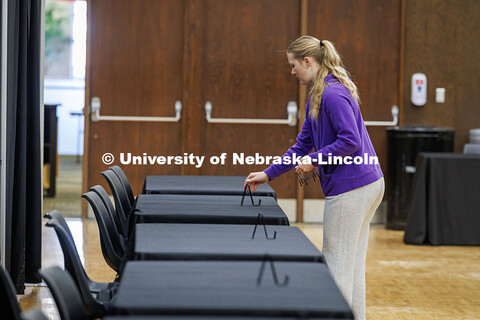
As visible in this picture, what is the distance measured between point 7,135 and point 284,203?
427cm

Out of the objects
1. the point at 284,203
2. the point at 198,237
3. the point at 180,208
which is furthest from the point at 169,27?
the point at 198,237

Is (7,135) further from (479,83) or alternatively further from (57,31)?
(57,31)

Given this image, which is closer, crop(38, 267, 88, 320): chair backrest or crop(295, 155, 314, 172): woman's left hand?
crop(38, 267, 88, 320): chair backrest

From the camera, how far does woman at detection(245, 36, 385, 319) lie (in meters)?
3.46

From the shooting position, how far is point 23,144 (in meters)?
4.62

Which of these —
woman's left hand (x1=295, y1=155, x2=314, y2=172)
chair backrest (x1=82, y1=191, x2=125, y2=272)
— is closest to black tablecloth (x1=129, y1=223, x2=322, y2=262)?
woman's left hand (x1=295, y1=155, x2=314, y2=172)

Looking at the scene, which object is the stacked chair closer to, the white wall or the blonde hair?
the blonde hair

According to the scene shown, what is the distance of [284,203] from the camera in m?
8.22

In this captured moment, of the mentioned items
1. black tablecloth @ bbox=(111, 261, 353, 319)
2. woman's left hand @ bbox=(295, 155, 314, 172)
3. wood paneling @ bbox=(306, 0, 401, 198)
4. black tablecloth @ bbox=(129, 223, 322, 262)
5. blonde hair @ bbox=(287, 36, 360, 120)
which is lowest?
black tablecloth @ bbox=(111, 261, 353, 319)

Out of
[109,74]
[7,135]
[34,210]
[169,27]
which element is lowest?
[34,210]

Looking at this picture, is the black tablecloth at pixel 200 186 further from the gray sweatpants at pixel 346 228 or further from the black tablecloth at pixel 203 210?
the gray sweatpants at pixel 346 228

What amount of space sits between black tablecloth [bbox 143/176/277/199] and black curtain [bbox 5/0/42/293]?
2.43 ft

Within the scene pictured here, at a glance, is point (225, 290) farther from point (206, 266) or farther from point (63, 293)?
point (63, 293)

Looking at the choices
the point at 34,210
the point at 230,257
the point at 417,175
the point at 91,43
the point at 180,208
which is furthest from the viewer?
the point at 91,43
